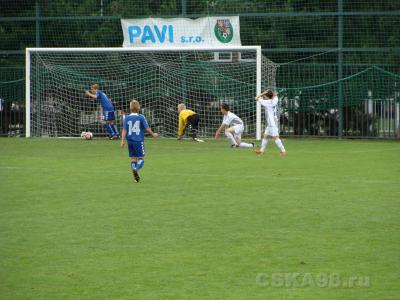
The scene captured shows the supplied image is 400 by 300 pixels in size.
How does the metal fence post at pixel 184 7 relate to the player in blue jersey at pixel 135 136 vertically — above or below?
above

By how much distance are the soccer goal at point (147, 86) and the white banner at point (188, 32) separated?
0.40 metres

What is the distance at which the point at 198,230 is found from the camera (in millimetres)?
12078

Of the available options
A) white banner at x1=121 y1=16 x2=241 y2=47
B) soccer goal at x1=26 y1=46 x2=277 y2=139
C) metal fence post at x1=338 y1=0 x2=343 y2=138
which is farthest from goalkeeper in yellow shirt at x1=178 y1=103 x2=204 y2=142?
metal fence post at x1=338 y1=0 x2=343 y2=138

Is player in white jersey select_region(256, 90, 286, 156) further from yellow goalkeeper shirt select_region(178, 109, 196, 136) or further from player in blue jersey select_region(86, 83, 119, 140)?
player in blue jersey select_region(86, 83, 119, 140)

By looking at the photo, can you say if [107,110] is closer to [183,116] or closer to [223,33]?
Result: [183,116]

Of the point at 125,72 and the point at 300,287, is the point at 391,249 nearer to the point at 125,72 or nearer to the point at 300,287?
the point at 300,287

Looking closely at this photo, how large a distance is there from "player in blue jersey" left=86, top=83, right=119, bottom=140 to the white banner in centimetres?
312

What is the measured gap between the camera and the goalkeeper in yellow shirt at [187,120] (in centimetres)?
3195

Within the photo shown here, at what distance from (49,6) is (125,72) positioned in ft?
16.2

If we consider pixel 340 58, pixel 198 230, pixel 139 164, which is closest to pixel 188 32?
pixel 340 58

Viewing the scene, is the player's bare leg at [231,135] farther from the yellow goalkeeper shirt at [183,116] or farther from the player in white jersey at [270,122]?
the yellow goalkeeper shirt at [183,116]

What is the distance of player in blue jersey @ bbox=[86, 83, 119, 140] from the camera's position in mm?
32094

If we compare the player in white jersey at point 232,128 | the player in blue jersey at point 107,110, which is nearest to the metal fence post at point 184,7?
the player in blue jersey at point 107,110

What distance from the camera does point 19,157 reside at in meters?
24.5
